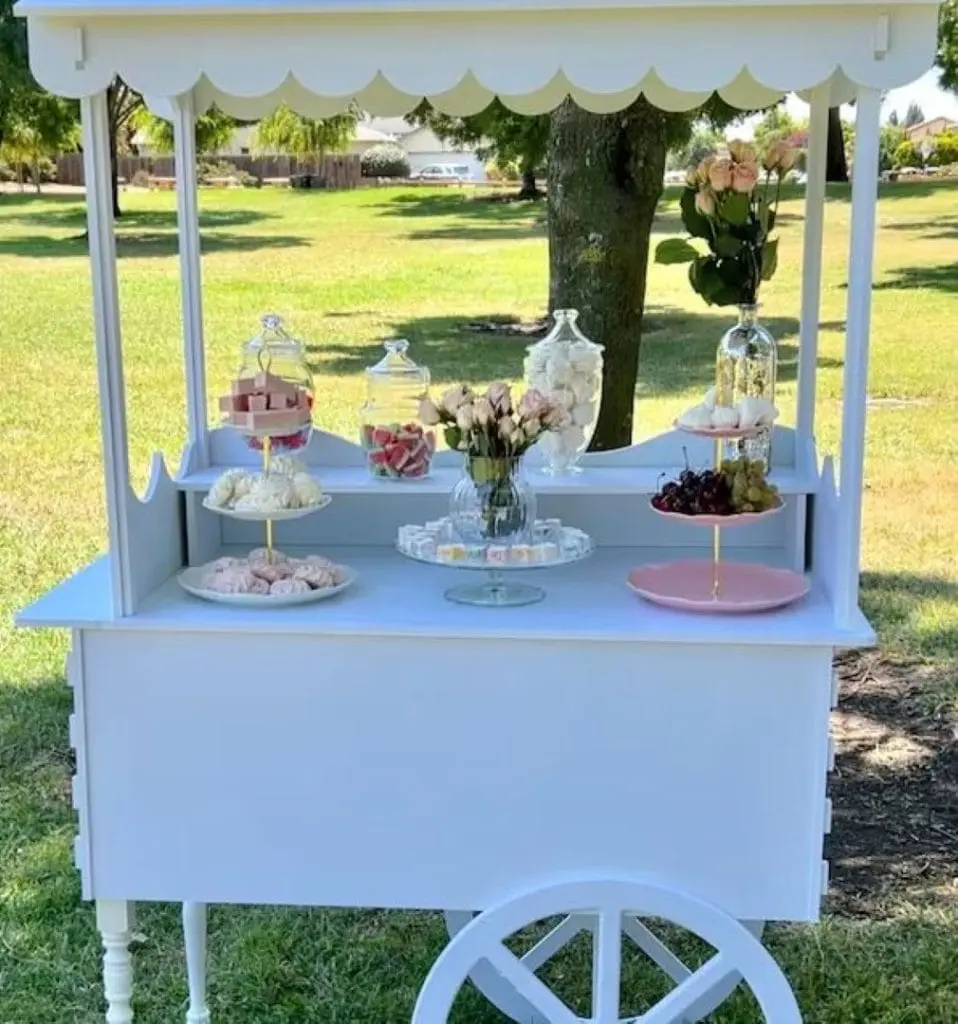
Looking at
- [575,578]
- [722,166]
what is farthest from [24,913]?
[722,166]

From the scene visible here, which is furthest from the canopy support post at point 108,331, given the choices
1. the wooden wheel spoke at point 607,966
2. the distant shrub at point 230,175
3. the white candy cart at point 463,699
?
the distant shrub at point 230,175

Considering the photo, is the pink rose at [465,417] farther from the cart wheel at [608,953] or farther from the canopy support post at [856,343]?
the cart wheel at [608,953]

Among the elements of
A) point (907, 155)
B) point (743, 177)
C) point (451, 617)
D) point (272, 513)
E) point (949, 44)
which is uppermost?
point (949, 44)

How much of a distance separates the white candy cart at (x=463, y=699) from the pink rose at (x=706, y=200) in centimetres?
28

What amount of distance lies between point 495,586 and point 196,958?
2.71 feet

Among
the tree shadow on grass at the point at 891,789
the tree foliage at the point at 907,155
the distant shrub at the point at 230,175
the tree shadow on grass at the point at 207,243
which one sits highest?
the tree foliage at the point at 907,155

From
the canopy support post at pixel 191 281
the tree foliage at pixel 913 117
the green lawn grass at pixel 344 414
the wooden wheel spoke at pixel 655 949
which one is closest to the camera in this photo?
the canopy support post at pixel 191 281

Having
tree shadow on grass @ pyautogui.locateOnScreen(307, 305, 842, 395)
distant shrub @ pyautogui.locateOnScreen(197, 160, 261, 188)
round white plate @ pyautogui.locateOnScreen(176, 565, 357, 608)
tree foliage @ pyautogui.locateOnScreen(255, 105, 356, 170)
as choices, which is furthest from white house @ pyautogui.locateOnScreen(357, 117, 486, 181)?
round white plate @ pyautogui.locateOnScreen(176, 565, 357, 608)

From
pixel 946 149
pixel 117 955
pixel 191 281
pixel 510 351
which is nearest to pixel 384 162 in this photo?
pixel 510 351

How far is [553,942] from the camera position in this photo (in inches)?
87.3

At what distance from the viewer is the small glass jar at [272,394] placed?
1782 mm

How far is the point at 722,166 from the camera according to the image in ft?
6.12

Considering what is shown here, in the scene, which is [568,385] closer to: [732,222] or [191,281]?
[732,222]

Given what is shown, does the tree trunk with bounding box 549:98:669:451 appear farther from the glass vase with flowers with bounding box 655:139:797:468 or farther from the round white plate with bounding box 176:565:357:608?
the round white plate with bounding box 176:565:357:608
